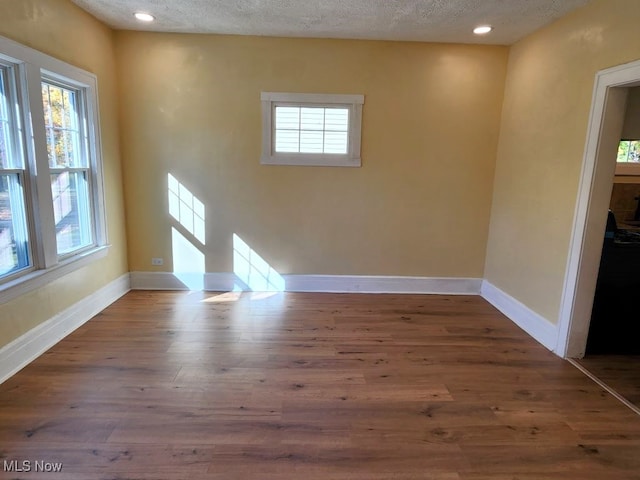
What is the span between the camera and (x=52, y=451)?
188 centimetres

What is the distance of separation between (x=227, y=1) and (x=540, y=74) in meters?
2.78

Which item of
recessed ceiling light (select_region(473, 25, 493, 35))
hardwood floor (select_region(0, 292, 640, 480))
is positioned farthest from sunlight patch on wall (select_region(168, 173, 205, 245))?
recessed ceiling light (select_region(473, 25, 493, 35))

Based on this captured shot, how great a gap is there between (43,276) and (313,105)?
2878 mm

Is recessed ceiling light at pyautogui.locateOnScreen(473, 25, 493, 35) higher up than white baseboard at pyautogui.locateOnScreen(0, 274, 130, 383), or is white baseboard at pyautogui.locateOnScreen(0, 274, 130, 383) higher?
recessed ceiling light at pyautogui.locateOnScreen(473, 25, 493, 35)

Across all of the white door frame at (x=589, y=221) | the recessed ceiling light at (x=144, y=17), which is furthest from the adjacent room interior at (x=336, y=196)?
the recessed ceiling light at (x=144, y=17)

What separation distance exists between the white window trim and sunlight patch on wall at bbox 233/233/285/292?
39.4 inches

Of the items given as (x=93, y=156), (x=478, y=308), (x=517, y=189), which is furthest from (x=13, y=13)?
(x=478, y=308)

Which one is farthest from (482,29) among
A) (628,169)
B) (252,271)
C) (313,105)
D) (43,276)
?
(43,276)

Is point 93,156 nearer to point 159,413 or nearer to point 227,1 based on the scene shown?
point 227,1

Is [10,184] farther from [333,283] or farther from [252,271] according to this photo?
[333,283]

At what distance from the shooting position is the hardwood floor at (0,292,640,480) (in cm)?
185

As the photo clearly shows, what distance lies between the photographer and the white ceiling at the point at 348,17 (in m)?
2.97

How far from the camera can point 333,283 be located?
4.37 meters

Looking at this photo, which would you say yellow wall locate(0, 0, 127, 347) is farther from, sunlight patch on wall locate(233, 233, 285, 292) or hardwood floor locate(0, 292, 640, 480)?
sunlight patch on wall locate(233, 233, 285, 292)
